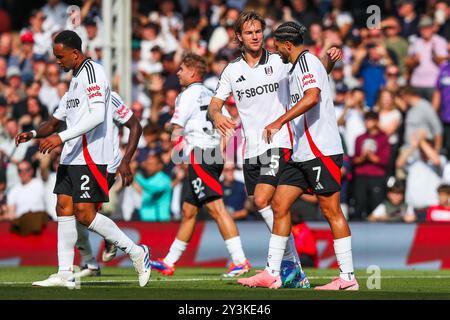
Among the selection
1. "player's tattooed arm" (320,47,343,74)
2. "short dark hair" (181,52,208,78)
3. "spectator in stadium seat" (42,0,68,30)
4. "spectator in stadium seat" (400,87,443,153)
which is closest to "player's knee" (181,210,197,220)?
"short dark hair" (181,52,208,78)

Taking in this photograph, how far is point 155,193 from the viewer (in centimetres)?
1956

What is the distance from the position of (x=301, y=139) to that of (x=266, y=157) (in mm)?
1344

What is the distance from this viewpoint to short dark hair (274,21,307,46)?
1175 cm

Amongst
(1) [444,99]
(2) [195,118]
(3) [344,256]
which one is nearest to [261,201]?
(3) [344,256]

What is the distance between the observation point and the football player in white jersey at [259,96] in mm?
12938

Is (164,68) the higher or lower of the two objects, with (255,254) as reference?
higher

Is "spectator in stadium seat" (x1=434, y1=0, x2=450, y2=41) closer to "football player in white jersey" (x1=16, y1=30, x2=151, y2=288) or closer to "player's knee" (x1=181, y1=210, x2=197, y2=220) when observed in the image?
"player's knee" (x1=181, y1=210, x2=197, y2=220)

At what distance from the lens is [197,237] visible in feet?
60.7

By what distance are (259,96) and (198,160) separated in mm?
2078

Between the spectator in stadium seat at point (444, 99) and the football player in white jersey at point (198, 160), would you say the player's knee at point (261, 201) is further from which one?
the spectator in stadium seat at point (444, 99)

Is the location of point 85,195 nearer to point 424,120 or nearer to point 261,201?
point 261,201

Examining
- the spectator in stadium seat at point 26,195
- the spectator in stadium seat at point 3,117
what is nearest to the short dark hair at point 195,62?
the spectator in stadium seat at point 26,195
